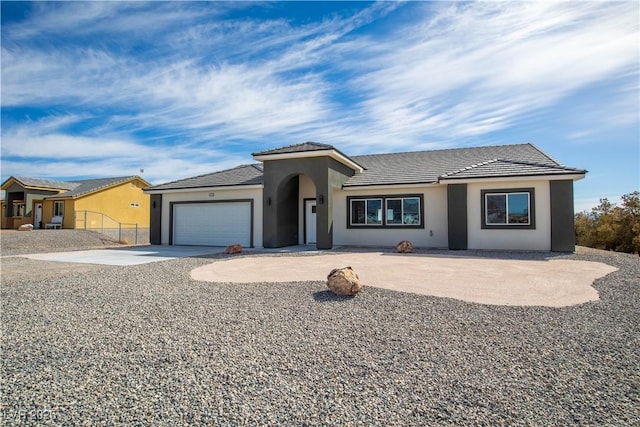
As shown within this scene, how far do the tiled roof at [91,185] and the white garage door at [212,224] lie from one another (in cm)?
1534

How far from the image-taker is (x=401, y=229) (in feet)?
50.5

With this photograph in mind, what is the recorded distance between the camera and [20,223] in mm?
31547

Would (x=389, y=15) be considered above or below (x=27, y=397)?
above

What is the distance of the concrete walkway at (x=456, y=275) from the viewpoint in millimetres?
6270

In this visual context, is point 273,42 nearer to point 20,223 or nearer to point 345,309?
point 345,309

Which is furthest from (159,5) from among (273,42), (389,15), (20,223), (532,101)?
(20,223)

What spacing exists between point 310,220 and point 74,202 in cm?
2194

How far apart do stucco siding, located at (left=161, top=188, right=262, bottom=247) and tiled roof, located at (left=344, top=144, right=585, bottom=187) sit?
14.6 ft

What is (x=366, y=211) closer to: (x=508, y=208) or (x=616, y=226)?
(x=508, y=208)

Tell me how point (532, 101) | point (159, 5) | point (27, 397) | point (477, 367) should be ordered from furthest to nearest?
1. point (532, 101)
2. point (159, 5)
3. point (477, 367)
4. point (27, 397)

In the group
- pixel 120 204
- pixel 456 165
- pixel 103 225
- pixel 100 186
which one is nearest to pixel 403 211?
pixel 456 165

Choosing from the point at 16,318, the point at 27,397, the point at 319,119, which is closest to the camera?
the point at 27,397

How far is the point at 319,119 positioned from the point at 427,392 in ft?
49.3

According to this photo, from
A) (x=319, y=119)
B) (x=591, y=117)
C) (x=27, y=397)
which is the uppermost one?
(x=319, y=119)
